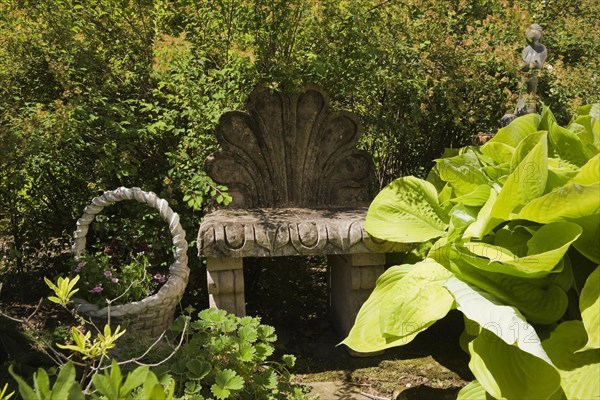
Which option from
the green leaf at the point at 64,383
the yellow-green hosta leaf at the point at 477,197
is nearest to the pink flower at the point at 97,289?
the yellow-green hosta leaf at the point at 477,197

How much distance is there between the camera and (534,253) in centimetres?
238

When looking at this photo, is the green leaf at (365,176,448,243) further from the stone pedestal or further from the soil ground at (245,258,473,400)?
the soil ground at (245,258,473,400)

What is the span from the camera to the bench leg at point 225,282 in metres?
3.05

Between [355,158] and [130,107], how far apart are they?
1.31 meters

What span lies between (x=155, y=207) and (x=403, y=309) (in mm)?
1317

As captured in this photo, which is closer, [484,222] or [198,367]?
[198,367]

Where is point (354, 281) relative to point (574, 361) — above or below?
above

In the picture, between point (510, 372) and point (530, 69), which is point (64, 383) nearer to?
point (510, 372)

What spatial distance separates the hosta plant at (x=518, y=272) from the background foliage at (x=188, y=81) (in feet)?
3.01

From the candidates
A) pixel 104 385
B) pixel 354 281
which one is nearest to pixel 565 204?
pixel 354 281

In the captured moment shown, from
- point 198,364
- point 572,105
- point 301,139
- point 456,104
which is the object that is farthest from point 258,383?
point 572,105

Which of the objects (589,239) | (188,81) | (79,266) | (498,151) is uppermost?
(188,81)

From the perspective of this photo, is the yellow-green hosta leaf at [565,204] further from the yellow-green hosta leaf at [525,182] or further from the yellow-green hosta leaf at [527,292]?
the yellow-green hosta leaf at [527,292]

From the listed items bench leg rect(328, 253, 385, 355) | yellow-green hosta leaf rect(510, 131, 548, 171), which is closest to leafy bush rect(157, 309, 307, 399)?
bench leg rect(328, 253, 385, 355)
